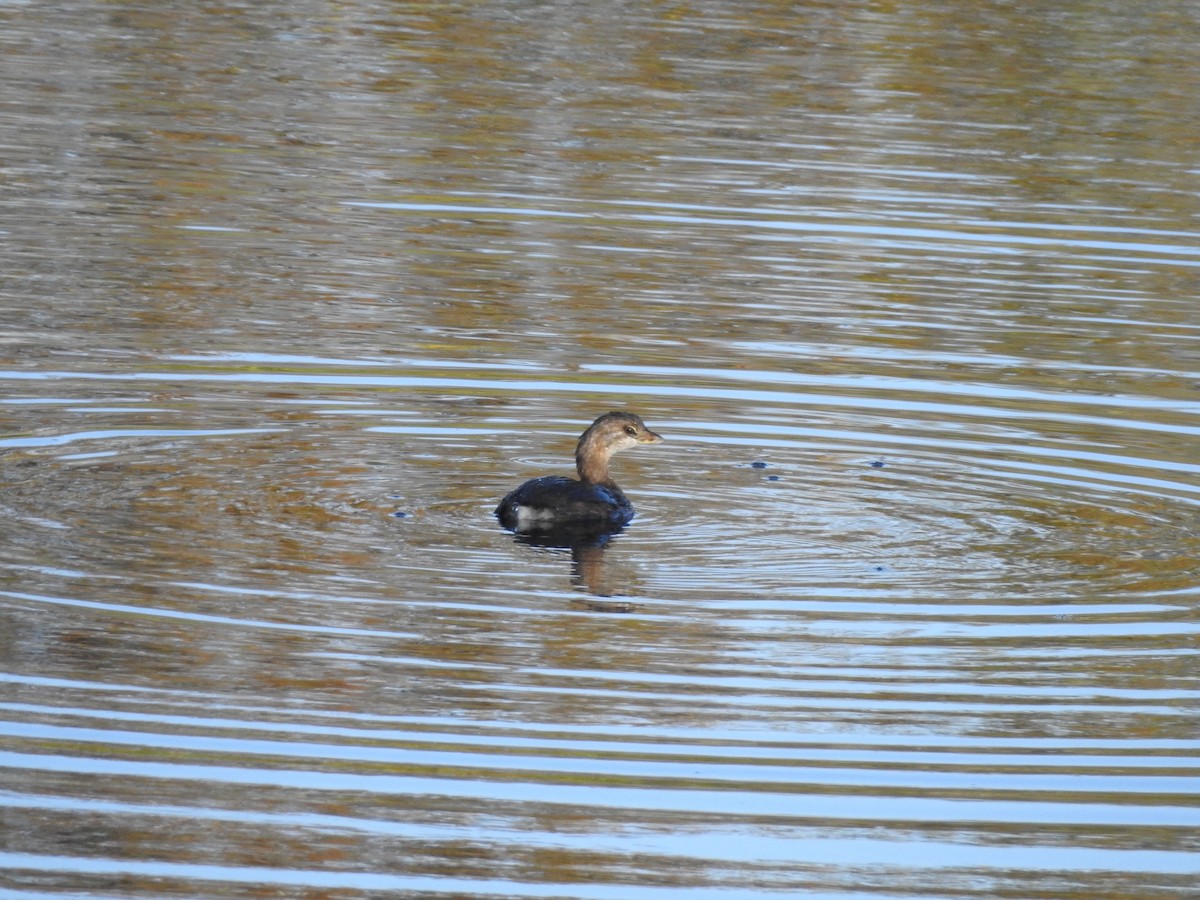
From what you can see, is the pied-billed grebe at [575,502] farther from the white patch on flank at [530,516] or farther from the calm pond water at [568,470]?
the calm pond water at [568,470]

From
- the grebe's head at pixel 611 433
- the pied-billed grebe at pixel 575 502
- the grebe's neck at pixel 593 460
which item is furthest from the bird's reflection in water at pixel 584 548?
the grebe's head at pixel 611 433

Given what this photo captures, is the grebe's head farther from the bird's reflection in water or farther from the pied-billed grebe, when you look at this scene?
the bird's reflection in water

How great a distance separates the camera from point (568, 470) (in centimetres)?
1355

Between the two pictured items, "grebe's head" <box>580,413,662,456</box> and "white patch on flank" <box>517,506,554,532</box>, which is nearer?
"white patch on flank" <box>517,506,554,532</box>

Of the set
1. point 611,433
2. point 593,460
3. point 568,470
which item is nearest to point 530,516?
point 593,460

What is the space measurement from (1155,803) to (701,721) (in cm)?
169

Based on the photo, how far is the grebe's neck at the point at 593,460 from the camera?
12.8m

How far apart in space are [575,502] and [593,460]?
0.75 m

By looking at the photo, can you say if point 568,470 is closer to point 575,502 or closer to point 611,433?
point 611,433

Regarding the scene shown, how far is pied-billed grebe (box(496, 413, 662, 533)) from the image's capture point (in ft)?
39.4

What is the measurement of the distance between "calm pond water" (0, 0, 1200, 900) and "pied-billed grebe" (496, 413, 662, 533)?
0.56ft

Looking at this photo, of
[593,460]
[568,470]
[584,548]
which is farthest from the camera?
[568,470]

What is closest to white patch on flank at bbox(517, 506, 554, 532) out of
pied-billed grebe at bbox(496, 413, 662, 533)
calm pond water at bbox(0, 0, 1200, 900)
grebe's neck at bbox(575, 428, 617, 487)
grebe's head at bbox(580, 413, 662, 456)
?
pied-billed grebe at bbox(496, 413, 662, 533)

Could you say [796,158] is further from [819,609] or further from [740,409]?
[819,609]
